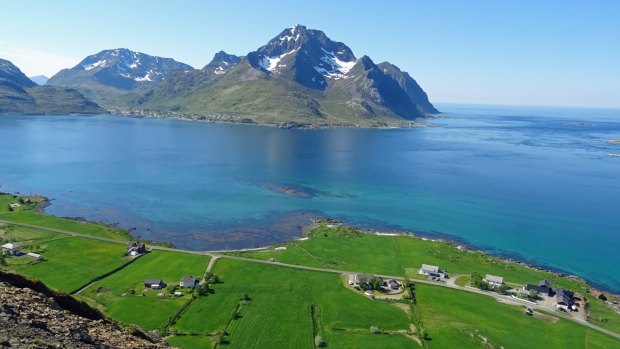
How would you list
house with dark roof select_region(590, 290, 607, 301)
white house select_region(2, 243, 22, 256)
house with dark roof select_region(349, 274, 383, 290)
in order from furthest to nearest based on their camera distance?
white house select_region(2, 243, 22, 256) → house with dark roof select_region(590, 290, 607, 301) → house with dark roof select_region(349, 274, 383, 290)

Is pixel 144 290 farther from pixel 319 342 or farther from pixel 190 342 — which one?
pixel 319 342

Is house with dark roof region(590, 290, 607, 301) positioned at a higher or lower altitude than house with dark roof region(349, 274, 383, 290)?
lower

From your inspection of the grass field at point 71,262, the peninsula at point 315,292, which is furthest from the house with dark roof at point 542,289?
the grass field at point 71,262

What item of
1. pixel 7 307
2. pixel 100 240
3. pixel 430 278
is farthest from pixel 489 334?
pixel 100 240

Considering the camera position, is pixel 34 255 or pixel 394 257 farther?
pixel 394 257

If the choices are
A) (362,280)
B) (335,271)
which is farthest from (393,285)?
(335,271)

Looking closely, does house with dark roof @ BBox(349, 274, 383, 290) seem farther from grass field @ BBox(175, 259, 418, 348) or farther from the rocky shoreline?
the rocky shoreline

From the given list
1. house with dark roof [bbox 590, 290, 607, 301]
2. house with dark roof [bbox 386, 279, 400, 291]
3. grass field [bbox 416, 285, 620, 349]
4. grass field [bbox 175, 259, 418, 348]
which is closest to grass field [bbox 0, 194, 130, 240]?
grass field [bbox 175, 259, 418, 348]

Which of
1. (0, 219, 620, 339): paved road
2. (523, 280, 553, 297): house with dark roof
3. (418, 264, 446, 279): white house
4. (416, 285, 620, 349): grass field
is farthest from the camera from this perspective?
(418, 264, 446, 279): white house

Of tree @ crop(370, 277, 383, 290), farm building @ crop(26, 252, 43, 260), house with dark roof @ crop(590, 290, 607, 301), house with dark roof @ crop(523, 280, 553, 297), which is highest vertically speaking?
farm building @ crop(26, 252, 43, 260)
